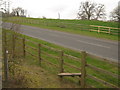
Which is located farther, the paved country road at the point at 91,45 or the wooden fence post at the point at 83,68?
the paved country road at the point at 91,45

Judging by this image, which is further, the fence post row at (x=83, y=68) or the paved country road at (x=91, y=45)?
the paved country road at (x=91, y=45)

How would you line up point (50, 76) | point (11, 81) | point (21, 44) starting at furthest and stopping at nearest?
point (21, 44) < point (50, 76) < point (11, 81)

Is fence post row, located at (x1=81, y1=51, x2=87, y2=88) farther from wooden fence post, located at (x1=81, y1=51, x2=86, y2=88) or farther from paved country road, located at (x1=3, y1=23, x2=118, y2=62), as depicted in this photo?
paved country road, located at (x1=3, y1=23, x2=118, y2=62)

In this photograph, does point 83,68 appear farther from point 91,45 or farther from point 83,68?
point 91,45

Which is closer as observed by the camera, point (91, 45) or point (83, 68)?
point (83, 68)

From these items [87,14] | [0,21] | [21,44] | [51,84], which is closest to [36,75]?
[51,84]

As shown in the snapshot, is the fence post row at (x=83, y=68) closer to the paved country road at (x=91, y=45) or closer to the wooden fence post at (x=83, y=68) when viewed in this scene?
the wooden fence post at (x=83, y=68)

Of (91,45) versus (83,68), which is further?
(91,45)

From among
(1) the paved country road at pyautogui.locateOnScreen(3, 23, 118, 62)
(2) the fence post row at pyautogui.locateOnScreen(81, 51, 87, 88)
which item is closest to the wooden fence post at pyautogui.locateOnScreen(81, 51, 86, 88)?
(2) the fence post row at pyautogui.locateOnScreen(81, 51, 87, 88)

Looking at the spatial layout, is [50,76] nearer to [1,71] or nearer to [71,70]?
[71,70]

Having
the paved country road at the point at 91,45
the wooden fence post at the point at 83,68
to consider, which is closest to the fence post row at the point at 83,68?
the wooden fence post at the point at 83,68

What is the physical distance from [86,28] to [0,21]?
1995 cm

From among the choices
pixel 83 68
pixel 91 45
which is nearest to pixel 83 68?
pixel 83 68

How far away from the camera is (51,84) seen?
732cm
